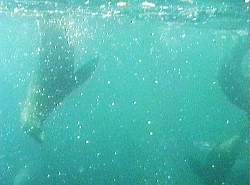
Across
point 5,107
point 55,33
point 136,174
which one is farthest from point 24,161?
point 5,107

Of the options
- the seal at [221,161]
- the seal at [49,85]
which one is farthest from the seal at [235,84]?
the seal at [49,85]

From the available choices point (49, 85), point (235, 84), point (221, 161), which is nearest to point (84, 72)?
point (49, 85)

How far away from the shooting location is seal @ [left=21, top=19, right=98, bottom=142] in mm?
10633

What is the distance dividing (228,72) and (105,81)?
123037 millimetres

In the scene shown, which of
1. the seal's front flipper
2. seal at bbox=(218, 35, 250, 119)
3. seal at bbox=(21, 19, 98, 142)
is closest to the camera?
seal at bbox=(21, 19, 98, 142)

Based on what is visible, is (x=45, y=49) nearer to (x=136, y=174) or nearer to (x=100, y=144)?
(x=136, y=174)

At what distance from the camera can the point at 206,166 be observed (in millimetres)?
12391

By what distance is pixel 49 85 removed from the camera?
1109 centimetres

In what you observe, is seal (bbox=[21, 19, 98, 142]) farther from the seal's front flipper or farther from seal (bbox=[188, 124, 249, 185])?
seal (bbox=[188, 124, 249, 185])

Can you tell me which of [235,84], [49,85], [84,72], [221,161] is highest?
[84,72]

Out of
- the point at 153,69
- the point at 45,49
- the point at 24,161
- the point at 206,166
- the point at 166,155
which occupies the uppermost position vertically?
the point at 45,49

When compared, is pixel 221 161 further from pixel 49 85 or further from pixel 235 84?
pixel 49 85

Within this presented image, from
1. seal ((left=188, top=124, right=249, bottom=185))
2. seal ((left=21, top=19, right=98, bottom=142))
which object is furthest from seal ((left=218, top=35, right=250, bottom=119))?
seal ((left=21, top=19, right=98, bottom=142))

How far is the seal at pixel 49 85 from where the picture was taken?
1063 centimetres
